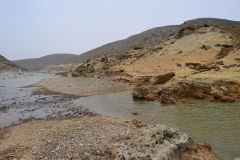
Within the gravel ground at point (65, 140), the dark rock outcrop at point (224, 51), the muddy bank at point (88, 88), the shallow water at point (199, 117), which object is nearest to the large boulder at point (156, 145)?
the gravel ground at point (65, 140)

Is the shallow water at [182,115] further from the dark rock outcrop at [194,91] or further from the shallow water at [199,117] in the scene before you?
the dark rock outcrop at [194,91]

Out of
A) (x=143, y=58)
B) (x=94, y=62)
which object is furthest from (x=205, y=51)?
(x=94, y=62)

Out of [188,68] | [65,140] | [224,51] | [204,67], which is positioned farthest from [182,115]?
[224,51]

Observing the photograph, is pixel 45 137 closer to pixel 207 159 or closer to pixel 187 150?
pixel 187 150

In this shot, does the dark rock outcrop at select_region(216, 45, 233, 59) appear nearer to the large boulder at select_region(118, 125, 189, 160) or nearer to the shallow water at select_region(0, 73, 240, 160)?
the shallow water at select_region(0, 73, 240, 160)

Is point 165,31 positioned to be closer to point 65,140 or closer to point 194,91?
point 194,91

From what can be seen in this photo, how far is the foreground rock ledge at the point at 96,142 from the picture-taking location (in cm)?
492

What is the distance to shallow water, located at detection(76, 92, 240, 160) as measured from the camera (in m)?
7.52

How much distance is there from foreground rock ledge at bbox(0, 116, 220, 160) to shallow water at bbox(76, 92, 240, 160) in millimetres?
1848

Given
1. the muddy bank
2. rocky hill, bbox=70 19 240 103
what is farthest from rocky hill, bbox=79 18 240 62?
the muddy bank

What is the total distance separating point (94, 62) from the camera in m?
53.4

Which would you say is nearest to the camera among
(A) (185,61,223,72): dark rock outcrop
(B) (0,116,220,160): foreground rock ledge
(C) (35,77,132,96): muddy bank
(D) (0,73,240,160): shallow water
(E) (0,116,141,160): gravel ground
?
A: (B) (0,116,220,160): foreground rock ledge

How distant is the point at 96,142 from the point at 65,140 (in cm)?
126

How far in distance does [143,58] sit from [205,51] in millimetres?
13334
